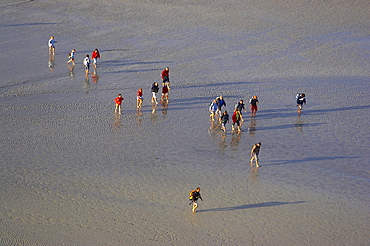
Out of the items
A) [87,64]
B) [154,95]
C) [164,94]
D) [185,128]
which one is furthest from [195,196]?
[87,64]

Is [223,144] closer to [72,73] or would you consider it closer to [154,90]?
[154,90]

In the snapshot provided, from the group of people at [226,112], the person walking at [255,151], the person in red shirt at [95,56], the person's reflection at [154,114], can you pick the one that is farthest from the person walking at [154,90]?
the person walking at [255,151]

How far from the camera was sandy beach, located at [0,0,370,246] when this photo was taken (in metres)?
17.9

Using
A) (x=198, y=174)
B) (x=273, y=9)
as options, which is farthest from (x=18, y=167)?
→ (x=273, y=9)

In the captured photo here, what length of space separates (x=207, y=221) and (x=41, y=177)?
6843 mm

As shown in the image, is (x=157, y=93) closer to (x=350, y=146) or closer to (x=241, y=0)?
(x=350, y=146)

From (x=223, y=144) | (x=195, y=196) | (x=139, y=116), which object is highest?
(x=139, y=116)

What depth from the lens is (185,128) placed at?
2630cm

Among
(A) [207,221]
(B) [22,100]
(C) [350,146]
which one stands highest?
(B) [22,100]

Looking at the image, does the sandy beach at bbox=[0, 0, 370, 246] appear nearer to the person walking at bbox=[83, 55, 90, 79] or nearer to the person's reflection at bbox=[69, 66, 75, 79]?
the person's reflection at bbox=[69, 66, 75, 79]

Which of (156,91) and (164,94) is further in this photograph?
(164,94)

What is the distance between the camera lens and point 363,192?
20516 mm

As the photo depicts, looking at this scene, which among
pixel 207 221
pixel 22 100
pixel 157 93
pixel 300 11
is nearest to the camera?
pixel 207 221

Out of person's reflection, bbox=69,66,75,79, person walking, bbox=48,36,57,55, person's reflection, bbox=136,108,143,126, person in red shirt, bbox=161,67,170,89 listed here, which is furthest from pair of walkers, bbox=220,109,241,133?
person walking, bbox=48,36,57,55
